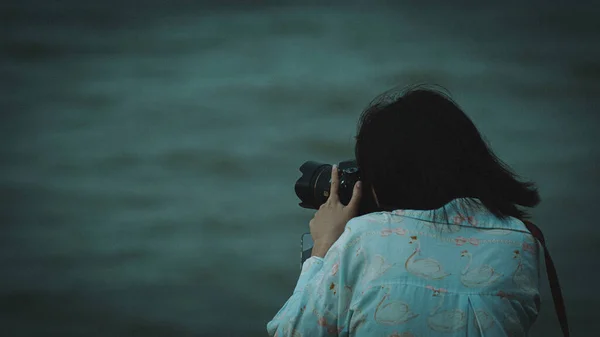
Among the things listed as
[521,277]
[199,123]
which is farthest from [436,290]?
[199,123]

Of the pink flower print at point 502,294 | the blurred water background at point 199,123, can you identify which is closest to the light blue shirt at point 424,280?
the pink flower print at point 502,294

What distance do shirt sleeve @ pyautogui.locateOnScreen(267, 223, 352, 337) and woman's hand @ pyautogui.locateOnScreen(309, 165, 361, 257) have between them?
0.10m

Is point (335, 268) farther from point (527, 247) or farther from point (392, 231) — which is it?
point (527, 247)

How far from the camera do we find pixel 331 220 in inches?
41.8

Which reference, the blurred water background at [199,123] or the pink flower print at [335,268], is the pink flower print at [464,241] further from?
the blurred water background at [199,123]

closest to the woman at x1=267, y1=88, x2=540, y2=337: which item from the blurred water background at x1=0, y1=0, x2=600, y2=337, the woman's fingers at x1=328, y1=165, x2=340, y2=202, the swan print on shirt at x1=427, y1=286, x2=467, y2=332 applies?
the swan print on shirt at x1=427, y1=286, x2=467, y2=332

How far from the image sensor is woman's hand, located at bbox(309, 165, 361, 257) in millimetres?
1030

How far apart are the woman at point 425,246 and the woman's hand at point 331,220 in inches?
1.6

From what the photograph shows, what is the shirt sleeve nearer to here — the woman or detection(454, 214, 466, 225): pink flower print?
the woman

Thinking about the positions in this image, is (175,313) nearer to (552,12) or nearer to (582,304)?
(582,304)

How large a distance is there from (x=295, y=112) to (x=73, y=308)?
4.44 ft

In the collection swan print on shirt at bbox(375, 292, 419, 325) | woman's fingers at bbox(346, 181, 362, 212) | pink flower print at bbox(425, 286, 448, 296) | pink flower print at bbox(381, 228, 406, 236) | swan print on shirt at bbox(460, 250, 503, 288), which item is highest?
woman's fingers at bbox(346, 181, 362, 212)

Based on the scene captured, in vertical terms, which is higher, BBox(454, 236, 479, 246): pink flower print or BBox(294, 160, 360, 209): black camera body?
BBox(294, 160, 360, 209): black camera body

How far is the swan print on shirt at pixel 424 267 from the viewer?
2.89 feet
